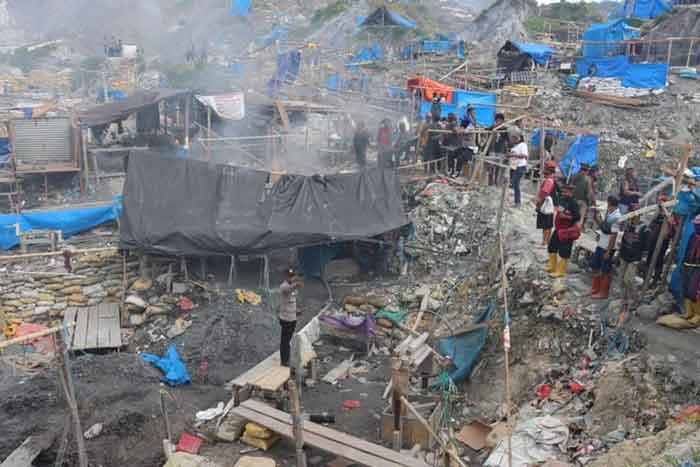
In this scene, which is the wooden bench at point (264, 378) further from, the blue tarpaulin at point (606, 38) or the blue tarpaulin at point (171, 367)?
the blue tarpaulin at point (606, 38)

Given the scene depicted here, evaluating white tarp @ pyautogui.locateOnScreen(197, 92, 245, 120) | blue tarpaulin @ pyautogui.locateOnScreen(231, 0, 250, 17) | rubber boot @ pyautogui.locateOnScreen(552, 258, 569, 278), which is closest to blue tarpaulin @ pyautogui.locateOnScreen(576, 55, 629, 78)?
white tarp @ pyautogui.locateOnScreen(197, 92, 245, 120)

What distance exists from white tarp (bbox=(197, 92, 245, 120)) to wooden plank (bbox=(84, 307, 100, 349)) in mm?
7339

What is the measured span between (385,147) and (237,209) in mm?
5532

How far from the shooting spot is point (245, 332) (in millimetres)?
10555

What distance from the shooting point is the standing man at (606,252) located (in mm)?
8641

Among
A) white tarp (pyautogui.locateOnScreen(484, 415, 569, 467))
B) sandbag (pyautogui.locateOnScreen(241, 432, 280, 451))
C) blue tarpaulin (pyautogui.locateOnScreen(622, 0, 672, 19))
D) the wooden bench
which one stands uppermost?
blue tarpaulin (pyautogui.locateOnScreen(622, 0, 672, 19))

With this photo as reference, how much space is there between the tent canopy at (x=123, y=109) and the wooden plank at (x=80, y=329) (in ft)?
23.3

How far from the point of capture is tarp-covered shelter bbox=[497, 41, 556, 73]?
28047 mm

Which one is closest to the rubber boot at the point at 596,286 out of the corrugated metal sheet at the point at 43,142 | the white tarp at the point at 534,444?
the white tarp at the point at 534,444

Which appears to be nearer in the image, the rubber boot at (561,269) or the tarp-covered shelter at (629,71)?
the rubber boot at (561,269)

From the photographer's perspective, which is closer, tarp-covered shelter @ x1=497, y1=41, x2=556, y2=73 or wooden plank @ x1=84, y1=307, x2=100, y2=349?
wooden plank @ x1=84, y1=307, x2=100, y2=349

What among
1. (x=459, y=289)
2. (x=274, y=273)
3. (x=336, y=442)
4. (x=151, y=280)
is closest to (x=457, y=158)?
(x=459, y=289)

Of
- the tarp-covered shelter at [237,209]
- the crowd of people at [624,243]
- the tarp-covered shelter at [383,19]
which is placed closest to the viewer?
the crowd of people at [624,243]

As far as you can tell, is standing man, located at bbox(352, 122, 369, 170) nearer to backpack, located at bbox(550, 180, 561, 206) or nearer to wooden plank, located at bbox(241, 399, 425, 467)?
backpack, located at bbox(550, 180, 561, 206)
